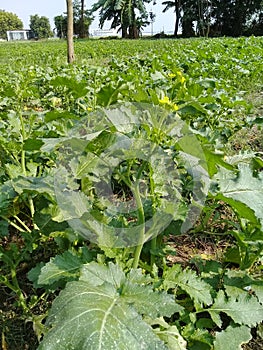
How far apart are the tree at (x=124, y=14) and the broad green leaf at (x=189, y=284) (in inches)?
1676

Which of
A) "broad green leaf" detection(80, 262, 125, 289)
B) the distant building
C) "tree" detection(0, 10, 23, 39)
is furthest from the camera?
the distant building

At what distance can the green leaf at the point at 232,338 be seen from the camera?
143cm

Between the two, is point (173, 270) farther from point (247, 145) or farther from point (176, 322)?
point (247, 145)

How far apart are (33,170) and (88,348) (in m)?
1.35

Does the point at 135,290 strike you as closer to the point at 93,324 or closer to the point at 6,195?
the point at 93,324

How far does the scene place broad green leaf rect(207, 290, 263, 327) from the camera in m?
1.47

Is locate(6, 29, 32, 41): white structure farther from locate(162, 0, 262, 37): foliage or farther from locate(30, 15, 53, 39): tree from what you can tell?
locate(162, 0, 262, 37): foliage

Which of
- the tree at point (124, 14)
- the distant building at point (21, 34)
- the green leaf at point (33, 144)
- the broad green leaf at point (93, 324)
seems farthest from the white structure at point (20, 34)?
the broad green leaf at point (93, 324)

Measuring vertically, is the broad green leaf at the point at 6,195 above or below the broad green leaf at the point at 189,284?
above

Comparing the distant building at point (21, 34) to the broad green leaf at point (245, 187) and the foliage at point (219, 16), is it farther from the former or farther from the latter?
the broad green leaf at point (245, 187)

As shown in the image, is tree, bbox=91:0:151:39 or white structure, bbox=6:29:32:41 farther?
white structure, bbox=6:29:32:41

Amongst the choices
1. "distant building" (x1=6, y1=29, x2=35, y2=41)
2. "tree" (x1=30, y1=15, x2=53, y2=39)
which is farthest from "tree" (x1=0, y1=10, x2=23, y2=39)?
"tree" (x1=30, y1=15, x2=53, y2=39)

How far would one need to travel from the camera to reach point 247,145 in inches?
144

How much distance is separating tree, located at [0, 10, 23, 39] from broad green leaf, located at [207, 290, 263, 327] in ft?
338
